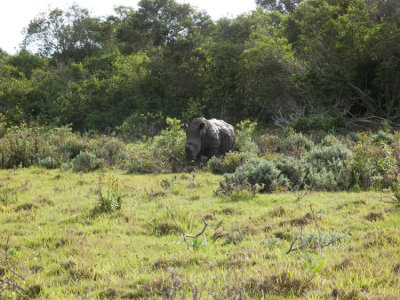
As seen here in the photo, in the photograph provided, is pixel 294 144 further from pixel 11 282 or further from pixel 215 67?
pixel 215 67

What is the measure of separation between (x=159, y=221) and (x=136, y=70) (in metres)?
24.2

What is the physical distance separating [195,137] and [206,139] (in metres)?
0.53

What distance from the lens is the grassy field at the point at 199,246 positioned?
3215 mm

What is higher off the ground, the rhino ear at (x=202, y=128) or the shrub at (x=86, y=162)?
the rhino ear at (x=202, y=128)

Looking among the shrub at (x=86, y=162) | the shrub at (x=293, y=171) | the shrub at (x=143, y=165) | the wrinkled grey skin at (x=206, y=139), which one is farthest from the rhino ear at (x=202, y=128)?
the shrub at (x=86, y=162)

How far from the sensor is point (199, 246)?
4.38 meters

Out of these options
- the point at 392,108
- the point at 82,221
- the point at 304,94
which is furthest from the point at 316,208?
the point at 304,94

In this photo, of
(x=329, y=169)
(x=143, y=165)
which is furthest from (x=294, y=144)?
(x=143, y=165)

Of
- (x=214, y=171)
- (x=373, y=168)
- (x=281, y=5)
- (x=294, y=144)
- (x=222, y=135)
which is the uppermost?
(x=281, y=5)

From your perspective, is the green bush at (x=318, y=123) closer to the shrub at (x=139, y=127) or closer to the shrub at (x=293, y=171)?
the shrub at (x=139, y=127)

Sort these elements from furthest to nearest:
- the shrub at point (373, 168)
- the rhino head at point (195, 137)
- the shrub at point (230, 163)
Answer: the rhino head at point (195, 137)
the shrub at point (230, 163)
the shrub at point (373, 168)

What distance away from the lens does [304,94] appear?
2086 cm

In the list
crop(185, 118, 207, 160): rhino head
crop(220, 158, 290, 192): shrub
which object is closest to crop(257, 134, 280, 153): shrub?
crop(185, 118, 207, 160): rhino head

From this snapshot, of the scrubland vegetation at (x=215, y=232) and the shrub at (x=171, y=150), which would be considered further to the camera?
the shrub at (x=171, y=150)
